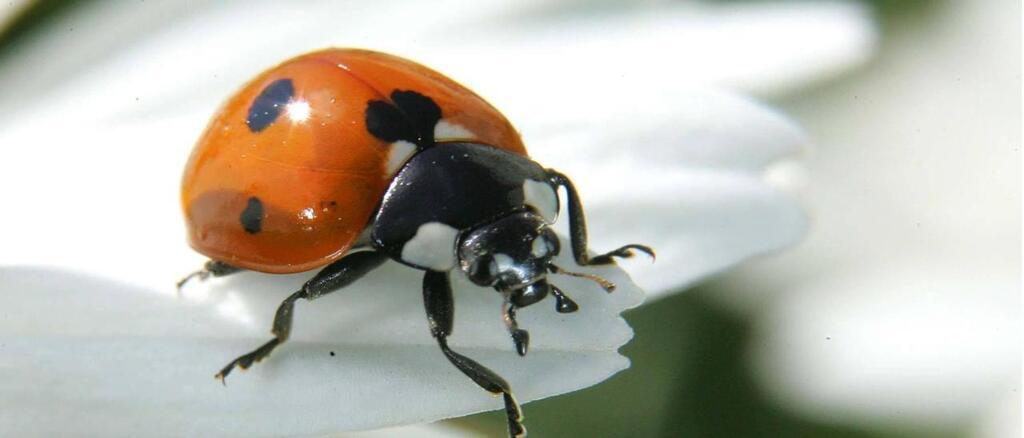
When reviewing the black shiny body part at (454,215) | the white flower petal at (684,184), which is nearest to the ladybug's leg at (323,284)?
the black shiny body part at (454,215)

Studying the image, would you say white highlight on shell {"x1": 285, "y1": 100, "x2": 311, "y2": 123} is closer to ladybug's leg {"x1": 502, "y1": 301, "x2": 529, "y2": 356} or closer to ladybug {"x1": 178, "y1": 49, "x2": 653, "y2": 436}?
ladybug {"x1": 178, "y1": 49, "x2": 653, "y2": 436}

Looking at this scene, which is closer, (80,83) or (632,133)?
(632,133)

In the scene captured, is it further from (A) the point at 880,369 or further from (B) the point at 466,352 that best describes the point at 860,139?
(B) the point at 466,352

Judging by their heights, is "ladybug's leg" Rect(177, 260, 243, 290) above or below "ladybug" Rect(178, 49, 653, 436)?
below

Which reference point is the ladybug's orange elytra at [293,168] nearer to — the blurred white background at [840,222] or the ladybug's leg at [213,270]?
the ladybug's leg at [213,270]

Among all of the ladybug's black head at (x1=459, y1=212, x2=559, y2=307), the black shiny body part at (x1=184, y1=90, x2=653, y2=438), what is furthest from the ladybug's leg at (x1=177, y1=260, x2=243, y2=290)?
the ladybug's black head at (x1=459, y1=212, x2=559, y2=307)

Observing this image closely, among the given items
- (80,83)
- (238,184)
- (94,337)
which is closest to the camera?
(94,337)

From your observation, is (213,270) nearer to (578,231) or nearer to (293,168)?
(293,168)

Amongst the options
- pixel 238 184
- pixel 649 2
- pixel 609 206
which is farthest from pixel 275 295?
pixel 649 2
